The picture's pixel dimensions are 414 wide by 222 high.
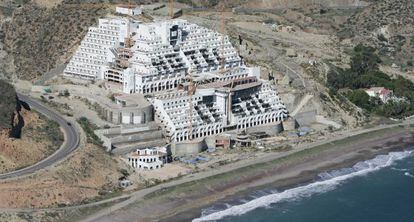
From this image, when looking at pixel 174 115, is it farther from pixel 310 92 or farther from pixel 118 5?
pixel 118 5

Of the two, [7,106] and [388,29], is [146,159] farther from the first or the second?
[388,29]

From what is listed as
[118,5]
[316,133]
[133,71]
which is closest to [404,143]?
[316,133]

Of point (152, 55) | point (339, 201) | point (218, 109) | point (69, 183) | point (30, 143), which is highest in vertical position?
point (152, 55)

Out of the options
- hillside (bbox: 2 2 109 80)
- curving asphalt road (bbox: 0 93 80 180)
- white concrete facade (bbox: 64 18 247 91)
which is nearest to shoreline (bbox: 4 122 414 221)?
curving asphalt road (bbox: 0 93 80 180)

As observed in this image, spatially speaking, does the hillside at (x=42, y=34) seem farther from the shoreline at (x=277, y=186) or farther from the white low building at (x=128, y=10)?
the shoreline at (x=277, y=186)

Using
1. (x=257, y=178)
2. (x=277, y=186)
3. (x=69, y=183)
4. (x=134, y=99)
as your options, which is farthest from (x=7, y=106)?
(x=277, y=186)

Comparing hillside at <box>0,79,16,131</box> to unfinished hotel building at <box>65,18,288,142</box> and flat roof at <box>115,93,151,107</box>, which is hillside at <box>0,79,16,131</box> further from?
unfinished hotel building at <box>65,18,288,142</box>

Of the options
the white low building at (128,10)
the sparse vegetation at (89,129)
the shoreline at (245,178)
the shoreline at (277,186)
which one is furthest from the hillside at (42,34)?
the shoreline at (277,186)
